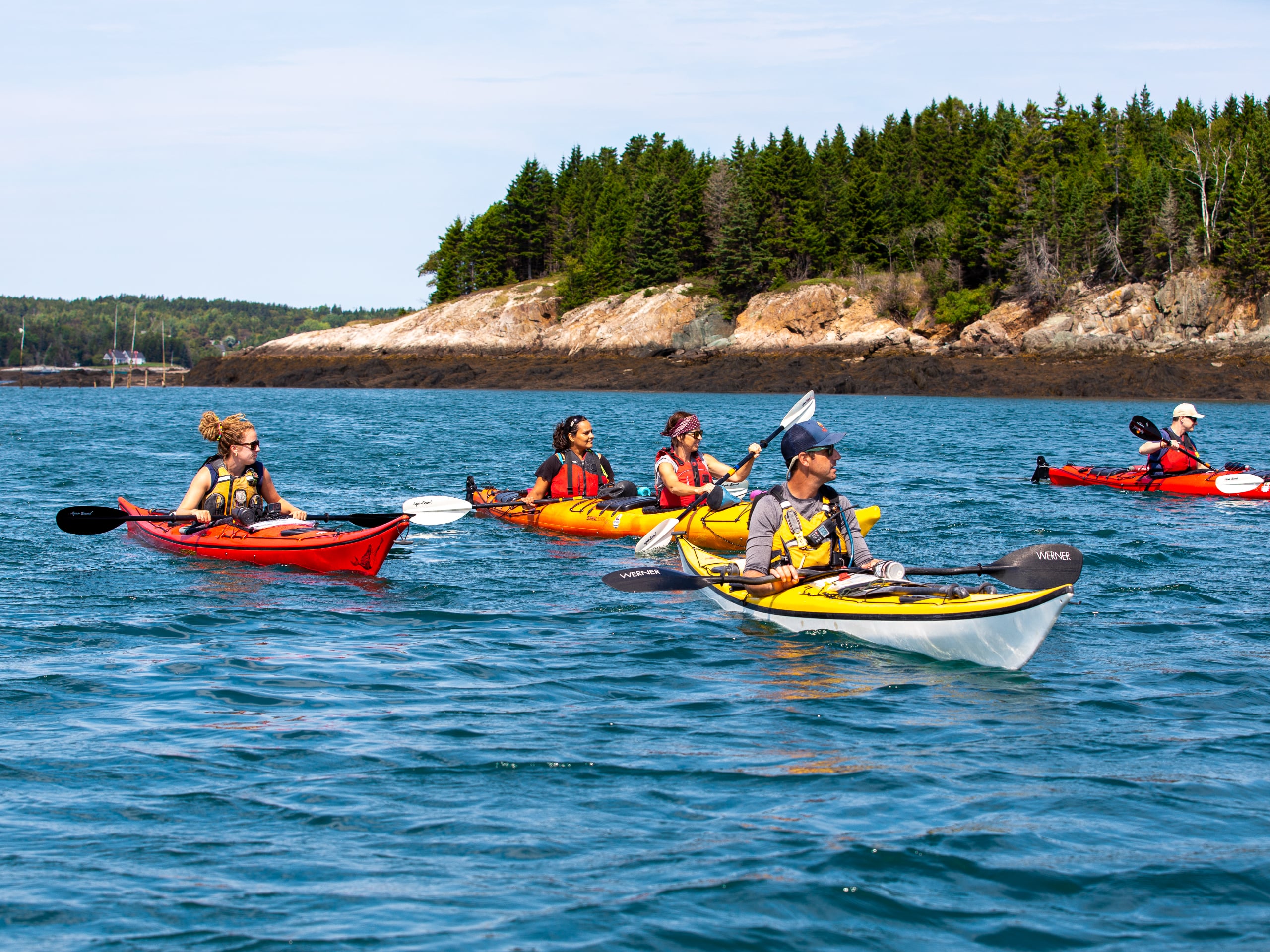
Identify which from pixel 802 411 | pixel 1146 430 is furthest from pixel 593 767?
pixel 1146 430

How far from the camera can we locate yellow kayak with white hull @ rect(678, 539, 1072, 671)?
22.1 feet

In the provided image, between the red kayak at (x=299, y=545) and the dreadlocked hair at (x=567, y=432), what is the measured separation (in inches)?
116

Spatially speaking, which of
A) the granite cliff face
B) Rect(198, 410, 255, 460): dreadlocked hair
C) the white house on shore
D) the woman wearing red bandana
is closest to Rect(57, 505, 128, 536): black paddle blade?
Rect(198, 410, 255, 460): dreadlocked hair

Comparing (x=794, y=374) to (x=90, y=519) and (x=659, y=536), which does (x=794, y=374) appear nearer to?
(x=659, y=536)

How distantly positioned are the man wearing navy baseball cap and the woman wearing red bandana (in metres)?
4.22

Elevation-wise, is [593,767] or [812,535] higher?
[812,535]

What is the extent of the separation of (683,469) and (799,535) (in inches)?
187

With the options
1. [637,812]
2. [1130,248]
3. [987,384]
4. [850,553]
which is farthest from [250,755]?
[1130,248]

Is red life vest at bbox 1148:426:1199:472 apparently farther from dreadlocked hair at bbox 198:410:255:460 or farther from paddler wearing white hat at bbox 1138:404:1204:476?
dreadlocked hair at bbox 198:410:255:460

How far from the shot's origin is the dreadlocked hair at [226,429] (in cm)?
1043

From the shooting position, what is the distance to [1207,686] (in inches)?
275

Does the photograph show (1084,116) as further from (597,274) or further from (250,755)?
(250,755)

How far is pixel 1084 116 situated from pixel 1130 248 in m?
23.3

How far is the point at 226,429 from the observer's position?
10.5 meters
